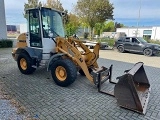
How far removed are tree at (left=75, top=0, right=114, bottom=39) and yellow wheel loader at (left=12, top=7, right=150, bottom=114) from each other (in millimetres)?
13070

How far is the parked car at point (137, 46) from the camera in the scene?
13086 millimetres

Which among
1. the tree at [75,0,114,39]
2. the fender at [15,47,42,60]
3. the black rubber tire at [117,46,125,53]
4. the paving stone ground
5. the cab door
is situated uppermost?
the tree at [75,0,114,39]

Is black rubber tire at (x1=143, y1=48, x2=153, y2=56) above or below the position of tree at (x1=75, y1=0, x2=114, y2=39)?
below

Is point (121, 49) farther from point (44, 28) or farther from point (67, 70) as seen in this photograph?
point (67, 70)

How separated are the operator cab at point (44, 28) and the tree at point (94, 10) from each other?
1317cm

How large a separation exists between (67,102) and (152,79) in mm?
4073

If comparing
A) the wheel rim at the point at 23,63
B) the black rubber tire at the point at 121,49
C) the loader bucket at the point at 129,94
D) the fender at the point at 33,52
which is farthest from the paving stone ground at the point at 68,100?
the black rubber tire at the point at 121,49

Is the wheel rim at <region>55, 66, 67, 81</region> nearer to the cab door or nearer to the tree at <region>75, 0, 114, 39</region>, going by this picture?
the cab door

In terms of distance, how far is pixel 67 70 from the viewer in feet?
15.7

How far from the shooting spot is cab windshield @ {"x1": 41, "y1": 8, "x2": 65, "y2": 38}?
5.50m

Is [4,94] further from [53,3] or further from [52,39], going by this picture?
[53,3]

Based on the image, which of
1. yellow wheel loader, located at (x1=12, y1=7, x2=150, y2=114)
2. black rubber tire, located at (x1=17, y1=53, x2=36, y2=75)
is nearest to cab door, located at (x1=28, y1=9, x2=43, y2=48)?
yellow wheel loader, located at (x1=12, y1=7, x2=150, y2=114)

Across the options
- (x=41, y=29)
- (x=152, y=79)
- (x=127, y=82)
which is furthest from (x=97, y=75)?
(x=152, y=79)

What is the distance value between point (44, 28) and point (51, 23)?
352 millimetres
